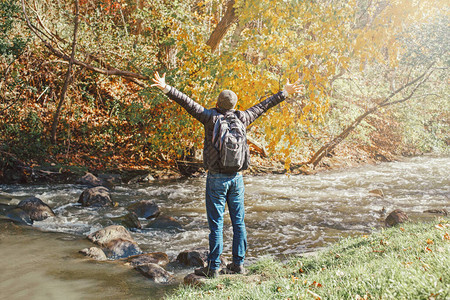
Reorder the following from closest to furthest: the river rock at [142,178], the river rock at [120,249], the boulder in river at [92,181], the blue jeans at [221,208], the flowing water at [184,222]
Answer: the blue jeans at [221,208] < the flowing water at [184,222] < the river rock at [120,249] < the boulder in river at [92,181] < the river rock at [142,178]

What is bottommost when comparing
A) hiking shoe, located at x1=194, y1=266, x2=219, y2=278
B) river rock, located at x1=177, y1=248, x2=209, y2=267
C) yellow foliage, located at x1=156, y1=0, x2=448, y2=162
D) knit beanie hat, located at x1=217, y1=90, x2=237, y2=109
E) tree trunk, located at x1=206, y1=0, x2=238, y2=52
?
river rock, located at x1=177, y1=248, x2=209, y2=267

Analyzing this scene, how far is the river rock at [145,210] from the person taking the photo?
30.5 feet

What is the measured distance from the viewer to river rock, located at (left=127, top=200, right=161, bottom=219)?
9.29m

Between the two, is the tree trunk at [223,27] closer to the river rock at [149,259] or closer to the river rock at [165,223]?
the river rock at [165,223]

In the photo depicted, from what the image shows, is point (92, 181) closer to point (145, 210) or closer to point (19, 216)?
point (145, 210)

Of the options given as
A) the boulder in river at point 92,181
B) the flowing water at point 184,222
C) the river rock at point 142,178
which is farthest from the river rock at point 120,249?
the river rock at point 142,178

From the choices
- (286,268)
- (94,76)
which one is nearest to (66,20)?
(94,76)

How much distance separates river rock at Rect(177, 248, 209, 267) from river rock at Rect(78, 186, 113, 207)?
4.58 meters

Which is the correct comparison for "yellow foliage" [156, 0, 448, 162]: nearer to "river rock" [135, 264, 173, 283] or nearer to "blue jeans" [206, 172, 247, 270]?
"blue jeans" [206, 172, 247, 270]

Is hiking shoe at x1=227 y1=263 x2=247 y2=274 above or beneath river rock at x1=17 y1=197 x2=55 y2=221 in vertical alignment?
beneath

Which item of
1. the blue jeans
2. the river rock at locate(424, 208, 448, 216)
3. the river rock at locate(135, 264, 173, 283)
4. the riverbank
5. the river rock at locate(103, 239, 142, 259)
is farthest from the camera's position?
the riverbank

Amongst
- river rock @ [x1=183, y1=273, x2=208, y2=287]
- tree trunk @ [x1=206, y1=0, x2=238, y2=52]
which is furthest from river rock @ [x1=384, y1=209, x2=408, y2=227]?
tree trunk @ [x1=206, y1=0, x2=238, y2=52]

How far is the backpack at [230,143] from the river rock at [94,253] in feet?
9.20

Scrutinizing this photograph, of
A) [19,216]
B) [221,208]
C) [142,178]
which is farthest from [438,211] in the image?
[19,216]
